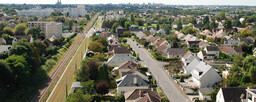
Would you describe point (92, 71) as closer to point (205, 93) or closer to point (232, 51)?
point (205, 93)

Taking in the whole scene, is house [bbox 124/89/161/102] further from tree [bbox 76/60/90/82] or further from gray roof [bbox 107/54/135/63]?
gray roof [bbox 107/54/135/63]

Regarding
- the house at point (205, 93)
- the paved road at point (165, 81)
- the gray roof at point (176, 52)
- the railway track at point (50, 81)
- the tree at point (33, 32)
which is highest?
the tree at point (33, 32)

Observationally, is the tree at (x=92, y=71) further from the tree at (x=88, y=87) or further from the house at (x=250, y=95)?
the house at (x=250, y=95)

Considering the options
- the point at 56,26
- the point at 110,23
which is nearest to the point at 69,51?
the point at 56,26

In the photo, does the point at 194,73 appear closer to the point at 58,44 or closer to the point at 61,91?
the point at 61,91

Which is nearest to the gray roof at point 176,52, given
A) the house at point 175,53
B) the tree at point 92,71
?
the house at point 175,53

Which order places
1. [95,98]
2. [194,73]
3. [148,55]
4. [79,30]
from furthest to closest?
[79,30] < [148,55] < [194,73] < [95,98]

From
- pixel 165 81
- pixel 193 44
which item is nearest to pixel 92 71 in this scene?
pixel 165 81
